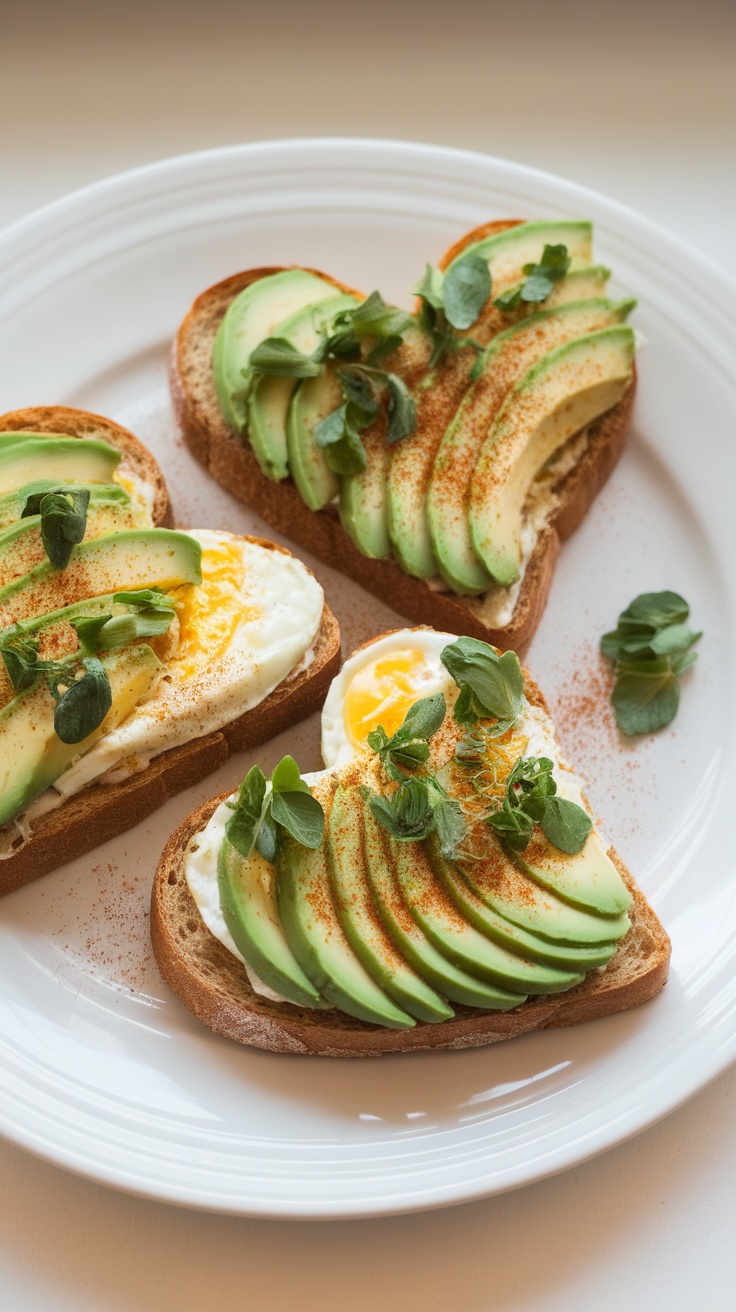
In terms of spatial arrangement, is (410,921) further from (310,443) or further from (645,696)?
(310,443)

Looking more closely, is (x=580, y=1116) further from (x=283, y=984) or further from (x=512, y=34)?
(x=512, y=34)

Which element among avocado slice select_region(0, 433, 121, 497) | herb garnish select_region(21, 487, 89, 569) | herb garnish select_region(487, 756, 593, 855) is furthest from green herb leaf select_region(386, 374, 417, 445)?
herb garnish select_region(487, 756, 593, 855)

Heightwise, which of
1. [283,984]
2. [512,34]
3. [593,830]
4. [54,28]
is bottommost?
[283,984]

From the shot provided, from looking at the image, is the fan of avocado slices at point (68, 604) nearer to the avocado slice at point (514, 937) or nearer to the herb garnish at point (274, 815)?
the herb garnish at point (274, 815)

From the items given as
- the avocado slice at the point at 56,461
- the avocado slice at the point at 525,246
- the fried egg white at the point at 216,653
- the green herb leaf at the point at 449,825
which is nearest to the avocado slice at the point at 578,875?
the green herb leaf at the point at 449,825

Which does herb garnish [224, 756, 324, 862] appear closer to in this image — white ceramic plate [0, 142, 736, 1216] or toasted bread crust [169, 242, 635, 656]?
white ceramic plate [0, 142, 736, 1216]

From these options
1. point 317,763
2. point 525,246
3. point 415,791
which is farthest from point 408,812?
point 525,246

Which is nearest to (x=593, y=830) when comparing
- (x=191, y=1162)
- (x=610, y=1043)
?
(x=610, y=1043)
